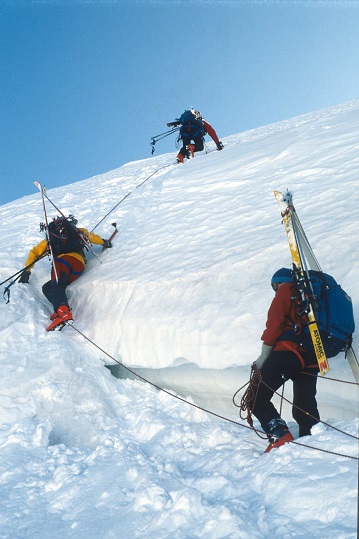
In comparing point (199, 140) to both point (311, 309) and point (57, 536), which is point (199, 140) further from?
point (57, 536)

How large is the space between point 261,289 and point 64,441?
1.87 m

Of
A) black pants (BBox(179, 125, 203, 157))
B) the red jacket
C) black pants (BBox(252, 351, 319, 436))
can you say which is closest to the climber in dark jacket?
black pants (BBox(179, 125, 203, 157))

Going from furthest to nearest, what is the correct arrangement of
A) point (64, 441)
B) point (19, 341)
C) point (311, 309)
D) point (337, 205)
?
point (337, 205) < point (19, 341) < point (64, 441) < point (311, 309)

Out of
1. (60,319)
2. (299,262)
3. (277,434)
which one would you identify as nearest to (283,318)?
(299,262)

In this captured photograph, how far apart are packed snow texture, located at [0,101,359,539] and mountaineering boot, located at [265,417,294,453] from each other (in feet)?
0.38

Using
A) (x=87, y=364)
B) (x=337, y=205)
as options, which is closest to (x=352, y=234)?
(x=337, y=205)

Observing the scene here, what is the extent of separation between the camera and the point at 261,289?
3639 mm

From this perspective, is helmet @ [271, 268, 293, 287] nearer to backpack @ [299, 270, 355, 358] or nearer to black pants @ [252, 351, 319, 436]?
backpack @ [299, 270, 355, 358]

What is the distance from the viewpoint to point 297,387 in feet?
9.27

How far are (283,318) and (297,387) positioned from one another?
0.46 m

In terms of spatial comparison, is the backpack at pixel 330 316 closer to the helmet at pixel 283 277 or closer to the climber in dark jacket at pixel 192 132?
the helmet at pixel 283 277

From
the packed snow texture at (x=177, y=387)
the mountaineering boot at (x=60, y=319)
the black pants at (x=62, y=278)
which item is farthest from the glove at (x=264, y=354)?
the black pants at (x=62, y=278)

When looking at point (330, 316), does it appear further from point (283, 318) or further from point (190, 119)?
point (190, 119)

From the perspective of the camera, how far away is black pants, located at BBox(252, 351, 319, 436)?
2.77 metres
